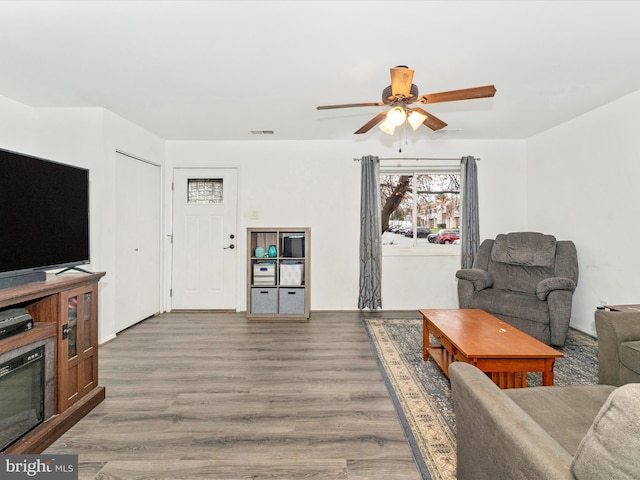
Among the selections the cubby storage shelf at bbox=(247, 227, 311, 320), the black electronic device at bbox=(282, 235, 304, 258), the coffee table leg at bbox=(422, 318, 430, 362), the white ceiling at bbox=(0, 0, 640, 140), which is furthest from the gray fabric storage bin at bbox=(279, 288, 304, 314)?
the white ceiling at bbox=(0, 0, 640, 140)

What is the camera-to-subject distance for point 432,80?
9.05 feet

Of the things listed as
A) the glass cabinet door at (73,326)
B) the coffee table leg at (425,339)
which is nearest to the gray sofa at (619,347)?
the coffee table leg at (425,339)

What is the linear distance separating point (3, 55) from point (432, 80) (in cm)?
331

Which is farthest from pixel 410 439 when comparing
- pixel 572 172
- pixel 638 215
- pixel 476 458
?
pixel 572 172

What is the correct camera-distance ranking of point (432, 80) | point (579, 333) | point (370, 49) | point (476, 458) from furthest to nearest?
1. point (579, 333)
2. point (432, 80)
3. point (370, 49)
4. point (476, 458)

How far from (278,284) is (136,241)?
5.96 feet

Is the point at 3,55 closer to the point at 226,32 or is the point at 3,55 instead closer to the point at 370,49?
the point at 226,32

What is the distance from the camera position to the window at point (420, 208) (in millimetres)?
4750

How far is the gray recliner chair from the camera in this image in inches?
122

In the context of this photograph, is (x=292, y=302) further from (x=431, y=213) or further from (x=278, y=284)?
(x=431, y=213)

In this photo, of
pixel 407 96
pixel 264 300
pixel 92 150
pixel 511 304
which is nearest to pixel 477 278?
pixel 511 304

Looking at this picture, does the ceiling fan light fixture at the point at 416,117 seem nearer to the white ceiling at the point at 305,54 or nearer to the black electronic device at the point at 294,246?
the white ceiling at the point at 305,54

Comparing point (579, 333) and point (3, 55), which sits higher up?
point (3, 55)

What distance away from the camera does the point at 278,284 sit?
430 centimetres
